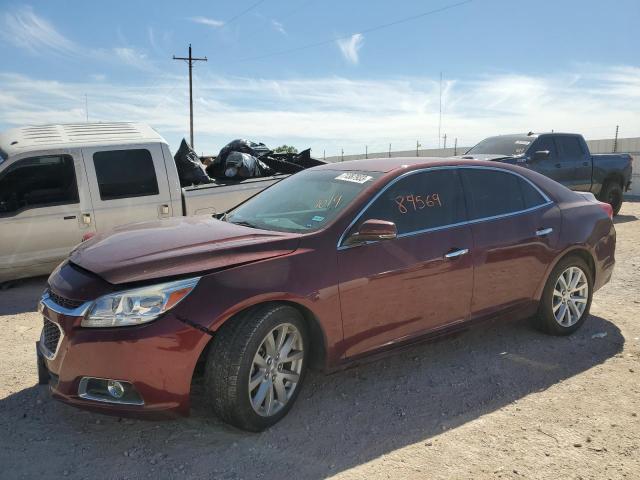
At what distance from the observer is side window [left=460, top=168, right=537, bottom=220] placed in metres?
4.18

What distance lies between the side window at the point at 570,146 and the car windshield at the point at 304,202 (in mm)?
9012

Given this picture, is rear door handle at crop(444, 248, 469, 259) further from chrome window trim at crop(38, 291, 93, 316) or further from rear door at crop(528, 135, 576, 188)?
rear door at crop(528, 135, 576, 188)

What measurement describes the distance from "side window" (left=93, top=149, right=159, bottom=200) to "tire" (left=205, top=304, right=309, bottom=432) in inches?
180

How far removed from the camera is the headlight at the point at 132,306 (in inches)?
111

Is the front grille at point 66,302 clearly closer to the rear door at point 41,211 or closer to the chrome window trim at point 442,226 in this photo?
the chrome window trim at point 442,226

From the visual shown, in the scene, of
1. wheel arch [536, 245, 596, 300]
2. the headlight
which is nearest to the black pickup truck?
wheel arch [536, 245, 596, 300]

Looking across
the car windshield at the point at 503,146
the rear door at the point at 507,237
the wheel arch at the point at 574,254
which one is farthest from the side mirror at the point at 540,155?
the rear door at the point at 507,237

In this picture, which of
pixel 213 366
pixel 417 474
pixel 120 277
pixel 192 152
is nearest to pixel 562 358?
pixel 417 474

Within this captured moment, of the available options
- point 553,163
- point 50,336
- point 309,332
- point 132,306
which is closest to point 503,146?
point 553,163

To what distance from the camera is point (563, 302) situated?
4695mm

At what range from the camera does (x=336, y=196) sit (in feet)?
12.5

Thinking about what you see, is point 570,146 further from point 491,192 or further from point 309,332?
point 309,332

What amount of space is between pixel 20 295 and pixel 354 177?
4655mm

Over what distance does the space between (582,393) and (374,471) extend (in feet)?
5.73
